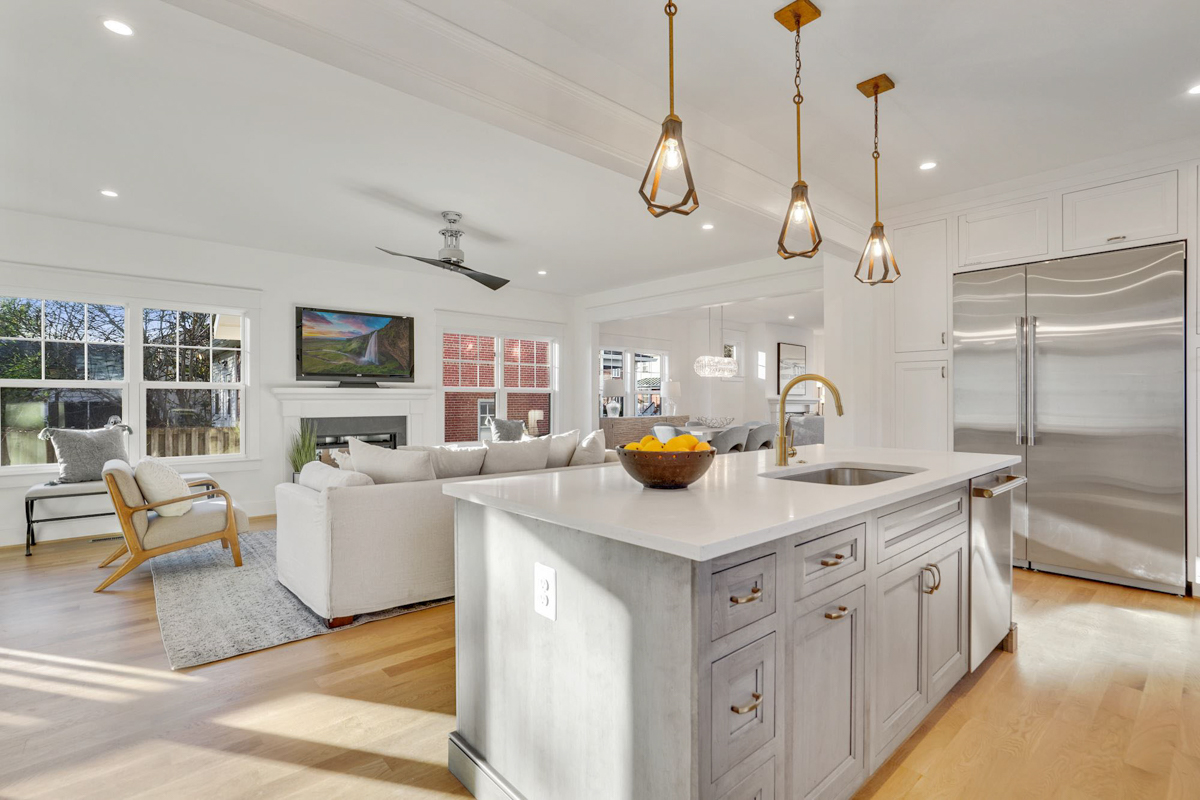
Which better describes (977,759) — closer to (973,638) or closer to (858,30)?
(973,638)

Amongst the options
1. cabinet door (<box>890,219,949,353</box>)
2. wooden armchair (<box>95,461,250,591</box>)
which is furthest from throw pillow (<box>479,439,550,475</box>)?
cabinet door (<box>890,219,949,353</box>)

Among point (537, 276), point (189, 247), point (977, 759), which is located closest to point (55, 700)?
point (977, 759)

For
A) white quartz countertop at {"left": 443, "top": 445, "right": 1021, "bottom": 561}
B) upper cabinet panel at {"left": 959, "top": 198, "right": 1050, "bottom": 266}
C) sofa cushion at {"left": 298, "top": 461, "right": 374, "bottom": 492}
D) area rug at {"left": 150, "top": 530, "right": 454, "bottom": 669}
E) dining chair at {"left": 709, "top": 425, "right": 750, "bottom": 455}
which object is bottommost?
area rug at {"left": 150, "top": 530, "right": 454, "bottom": 669}

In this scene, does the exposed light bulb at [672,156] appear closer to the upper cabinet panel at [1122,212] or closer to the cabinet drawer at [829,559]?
the cabinet drawer at [829,559]

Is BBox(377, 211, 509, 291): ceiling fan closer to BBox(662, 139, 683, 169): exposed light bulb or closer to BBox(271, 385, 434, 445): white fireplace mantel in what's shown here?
BBox(271, 385, 434, 445): white fireplace mantel

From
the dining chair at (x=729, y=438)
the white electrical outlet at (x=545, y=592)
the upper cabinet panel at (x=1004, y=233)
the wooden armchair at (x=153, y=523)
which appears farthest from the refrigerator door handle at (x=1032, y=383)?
the wooden armchair at (x=153, y=523)

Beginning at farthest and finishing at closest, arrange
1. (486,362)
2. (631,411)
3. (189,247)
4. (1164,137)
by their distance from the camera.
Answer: (631,411), (486,362), (189,247), (1164,137)

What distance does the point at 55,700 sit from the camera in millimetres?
2248

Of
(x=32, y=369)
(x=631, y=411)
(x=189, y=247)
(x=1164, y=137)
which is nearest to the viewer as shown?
(x=1164, y=137)

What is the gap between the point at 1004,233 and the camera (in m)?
3.98

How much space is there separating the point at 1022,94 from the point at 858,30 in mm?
1129

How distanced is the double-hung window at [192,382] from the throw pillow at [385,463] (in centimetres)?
326

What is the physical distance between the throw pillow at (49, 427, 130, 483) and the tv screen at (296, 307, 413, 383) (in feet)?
5.48

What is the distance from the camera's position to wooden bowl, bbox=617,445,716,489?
1.71 meters
